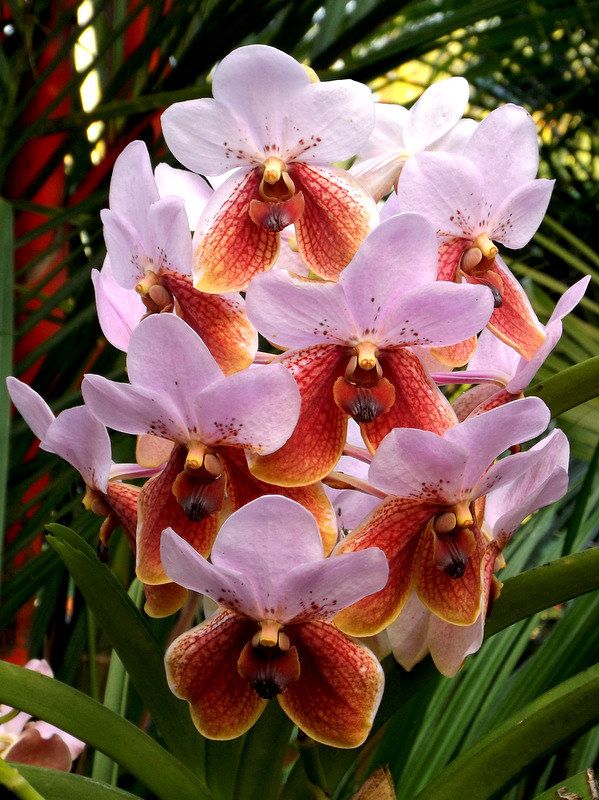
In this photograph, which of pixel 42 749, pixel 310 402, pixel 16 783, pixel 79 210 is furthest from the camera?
pixel 79 210

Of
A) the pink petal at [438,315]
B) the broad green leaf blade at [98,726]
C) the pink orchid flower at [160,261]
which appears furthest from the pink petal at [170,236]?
the broad green leaf blade at [98,726]

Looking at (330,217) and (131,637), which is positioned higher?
(330,217)

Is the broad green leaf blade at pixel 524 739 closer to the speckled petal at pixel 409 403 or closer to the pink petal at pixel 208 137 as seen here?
the speckled petal at pixel 409 403

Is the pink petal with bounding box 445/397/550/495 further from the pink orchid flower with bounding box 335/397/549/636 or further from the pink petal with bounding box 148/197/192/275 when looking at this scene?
the pink petal with bounding box 148/197/192/275

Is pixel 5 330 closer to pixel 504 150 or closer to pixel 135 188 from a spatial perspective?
pixel 135 188

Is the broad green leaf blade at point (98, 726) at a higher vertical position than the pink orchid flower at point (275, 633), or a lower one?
lower

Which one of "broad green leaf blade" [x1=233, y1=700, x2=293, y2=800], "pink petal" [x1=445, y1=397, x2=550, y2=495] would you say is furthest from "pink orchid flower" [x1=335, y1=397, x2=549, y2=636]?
"broad green leaf blade" [x1=233, y1=700, x2=293, y2=800]

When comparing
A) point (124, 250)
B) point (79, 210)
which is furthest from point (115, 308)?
point (79, 210)

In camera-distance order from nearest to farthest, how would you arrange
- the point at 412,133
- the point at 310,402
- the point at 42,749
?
the point at 310,402, the point at 412,133, the point at 42,749
